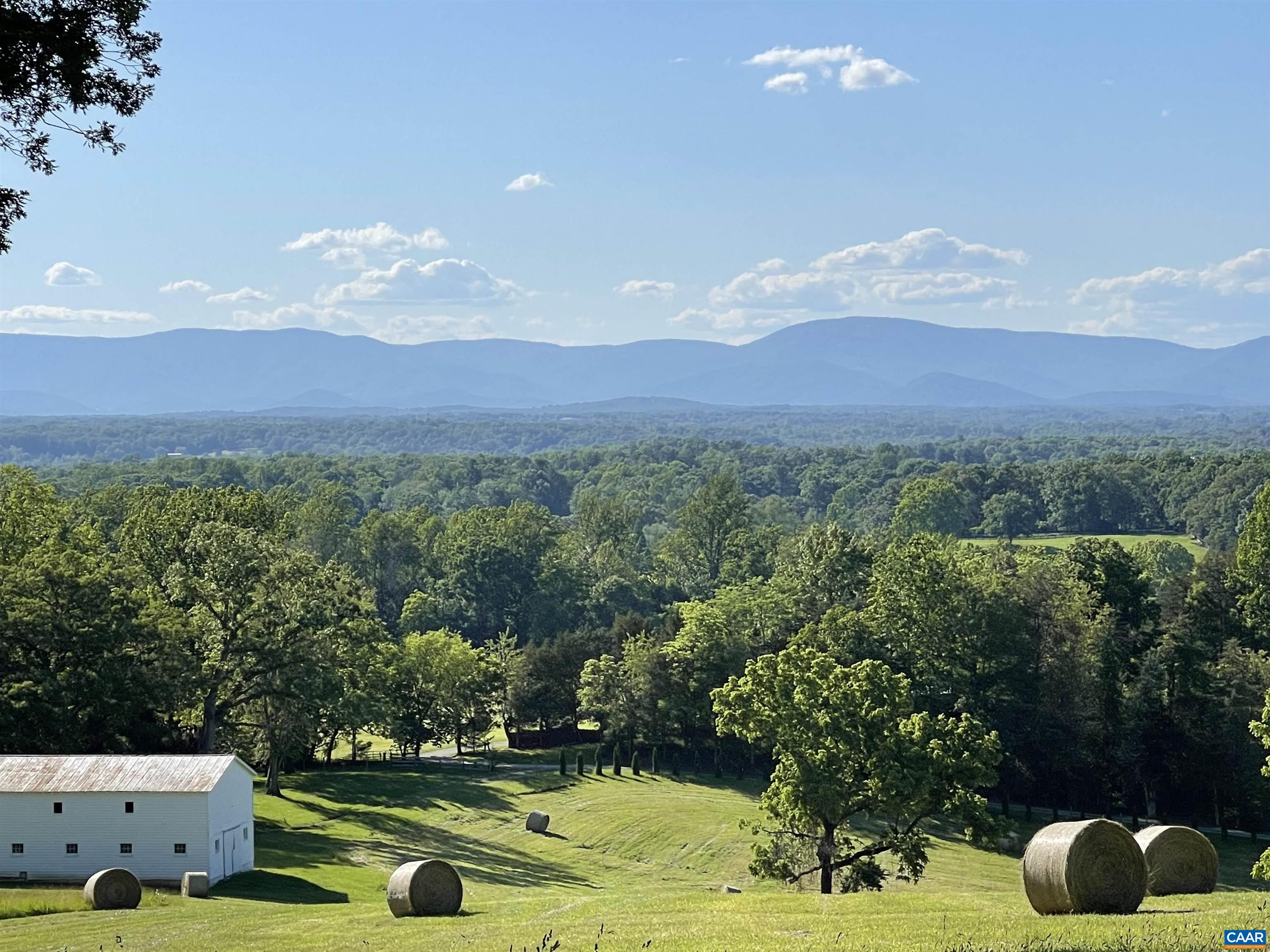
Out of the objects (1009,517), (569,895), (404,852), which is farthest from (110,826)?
(1009,517)

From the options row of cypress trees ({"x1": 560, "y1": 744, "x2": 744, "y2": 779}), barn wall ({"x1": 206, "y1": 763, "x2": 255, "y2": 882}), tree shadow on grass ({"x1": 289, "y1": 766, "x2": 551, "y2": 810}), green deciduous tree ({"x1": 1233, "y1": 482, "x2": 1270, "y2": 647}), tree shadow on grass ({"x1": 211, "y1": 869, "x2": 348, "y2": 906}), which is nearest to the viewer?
tree shadow on grass ({"x1": 211, "y1": 869, "x2": 348, "y2": 906})

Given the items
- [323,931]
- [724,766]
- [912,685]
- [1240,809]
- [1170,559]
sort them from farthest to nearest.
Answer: [1170,559] < [724,766] < [912,685] < [1240,809] < [323,931]

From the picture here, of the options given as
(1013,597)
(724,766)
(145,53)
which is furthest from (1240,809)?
(145,53)

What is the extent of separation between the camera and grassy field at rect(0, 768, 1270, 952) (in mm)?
22938

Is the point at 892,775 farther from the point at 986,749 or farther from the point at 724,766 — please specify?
the point at 724,766

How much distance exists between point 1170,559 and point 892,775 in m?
90.0

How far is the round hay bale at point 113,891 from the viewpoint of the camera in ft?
116

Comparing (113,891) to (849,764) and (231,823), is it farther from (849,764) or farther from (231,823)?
(849,764)

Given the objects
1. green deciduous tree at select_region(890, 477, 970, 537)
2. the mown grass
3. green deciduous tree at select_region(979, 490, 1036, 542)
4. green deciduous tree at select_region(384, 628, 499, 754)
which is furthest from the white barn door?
green deciduous tree at select_region(979, 490, 1036, 542)

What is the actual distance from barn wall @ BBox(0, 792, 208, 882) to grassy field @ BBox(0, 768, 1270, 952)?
2264mm

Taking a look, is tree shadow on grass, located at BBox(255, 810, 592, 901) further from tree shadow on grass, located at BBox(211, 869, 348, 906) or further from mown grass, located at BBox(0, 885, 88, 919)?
mown grass, located at BBox(0, 885, 88, 919)

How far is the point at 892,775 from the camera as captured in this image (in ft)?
127

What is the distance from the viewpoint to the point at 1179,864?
2778 centimetres

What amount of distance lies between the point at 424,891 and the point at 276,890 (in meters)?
11.4
